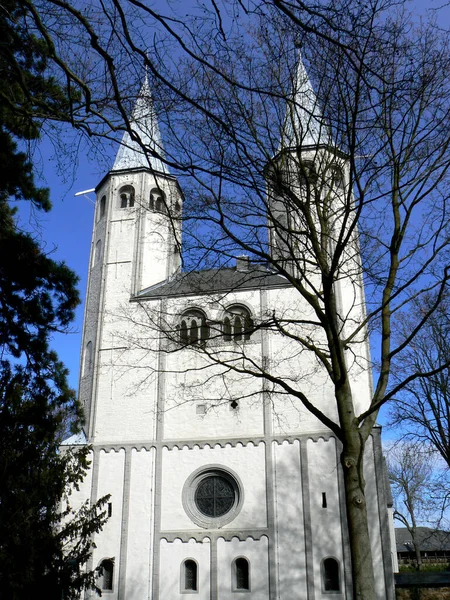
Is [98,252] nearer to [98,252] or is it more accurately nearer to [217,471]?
[98,252]

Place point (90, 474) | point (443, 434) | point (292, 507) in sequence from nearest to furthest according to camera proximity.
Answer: point (443, 434) → point (292, 507) → point (90, 474)

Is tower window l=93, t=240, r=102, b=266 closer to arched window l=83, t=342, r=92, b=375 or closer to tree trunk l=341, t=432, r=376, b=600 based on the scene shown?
arched window l=83, t=342, r=92, b=375

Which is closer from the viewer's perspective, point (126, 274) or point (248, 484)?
point (248, 484)

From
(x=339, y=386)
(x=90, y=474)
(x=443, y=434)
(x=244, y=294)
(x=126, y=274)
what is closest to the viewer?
(x=339, y=386)

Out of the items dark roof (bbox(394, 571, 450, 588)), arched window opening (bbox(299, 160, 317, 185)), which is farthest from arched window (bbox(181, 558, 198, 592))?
arched window opening (bbox(299, 160, 317, 185))

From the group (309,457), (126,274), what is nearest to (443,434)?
(309,457)

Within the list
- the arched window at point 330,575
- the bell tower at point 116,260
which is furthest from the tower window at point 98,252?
the arched window at point 330,575

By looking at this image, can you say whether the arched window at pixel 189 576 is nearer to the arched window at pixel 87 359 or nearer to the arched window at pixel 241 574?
the arched window at pixel 241 574

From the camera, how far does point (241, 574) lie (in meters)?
17.8

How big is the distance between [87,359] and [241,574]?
866 centimetres

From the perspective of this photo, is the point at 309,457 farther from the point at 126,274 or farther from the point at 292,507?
the point at 126,274

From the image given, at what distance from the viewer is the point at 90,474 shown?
64.3ft

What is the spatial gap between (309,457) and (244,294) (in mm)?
5789

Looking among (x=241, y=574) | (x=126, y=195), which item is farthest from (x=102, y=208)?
(x=241, y=574)
